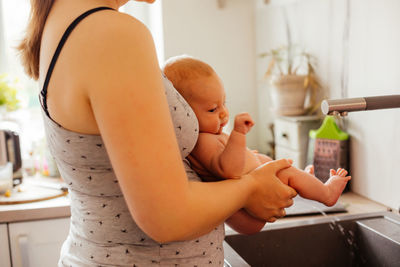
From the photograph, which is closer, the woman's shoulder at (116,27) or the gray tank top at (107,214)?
the woman's shoulder at (116,27)

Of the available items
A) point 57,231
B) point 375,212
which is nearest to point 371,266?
point 375,212

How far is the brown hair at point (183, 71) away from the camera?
872 millimetres

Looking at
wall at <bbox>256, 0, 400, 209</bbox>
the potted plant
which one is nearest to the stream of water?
wall at <bbox>256, 0, 400, 209</bbox>

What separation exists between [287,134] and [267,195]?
1223mm

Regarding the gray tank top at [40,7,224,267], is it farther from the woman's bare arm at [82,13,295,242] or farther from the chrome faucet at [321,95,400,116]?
the chrome faucet at [321,95,400,116]

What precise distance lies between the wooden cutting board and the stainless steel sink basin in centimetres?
94

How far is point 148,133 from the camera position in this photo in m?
0.52

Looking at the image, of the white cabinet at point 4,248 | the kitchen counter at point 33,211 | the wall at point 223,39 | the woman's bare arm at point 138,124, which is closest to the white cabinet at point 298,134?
the wall at point 223,39

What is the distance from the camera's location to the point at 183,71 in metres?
0.88

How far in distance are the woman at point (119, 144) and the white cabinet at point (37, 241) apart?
1.01 m

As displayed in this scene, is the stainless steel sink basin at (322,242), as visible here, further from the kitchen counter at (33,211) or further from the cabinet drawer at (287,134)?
the kitchen counter at (33,211)

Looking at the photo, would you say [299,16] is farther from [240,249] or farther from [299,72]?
[240,249]

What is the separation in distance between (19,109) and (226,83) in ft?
3.95

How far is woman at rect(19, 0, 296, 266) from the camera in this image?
519 millimetres
